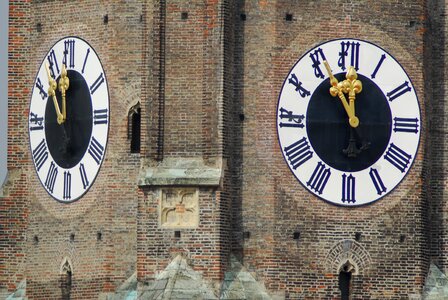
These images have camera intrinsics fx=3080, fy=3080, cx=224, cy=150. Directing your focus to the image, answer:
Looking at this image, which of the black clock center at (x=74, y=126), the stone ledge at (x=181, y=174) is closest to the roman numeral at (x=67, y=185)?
the black clock center at (x=74, y=126)

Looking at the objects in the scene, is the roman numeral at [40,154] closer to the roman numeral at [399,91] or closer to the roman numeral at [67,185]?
the roman numeral at [67,185]

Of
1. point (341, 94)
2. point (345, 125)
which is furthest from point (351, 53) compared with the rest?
point (345, 125)

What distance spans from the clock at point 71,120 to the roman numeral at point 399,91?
16.9 ft

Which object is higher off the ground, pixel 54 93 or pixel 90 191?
pixel 54 93

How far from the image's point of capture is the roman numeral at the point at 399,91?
55.5m

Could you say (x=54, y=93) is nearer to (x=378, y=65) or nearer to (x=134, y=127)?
(x=134, y=127)

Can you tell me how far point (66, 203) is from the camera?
185ft

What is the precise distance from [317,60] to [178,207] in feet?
12.5

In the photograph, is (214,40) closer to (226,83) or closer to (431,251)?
(226,83)

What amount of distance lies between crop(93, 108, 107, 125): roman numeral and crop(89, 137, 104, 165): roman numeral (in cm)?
33

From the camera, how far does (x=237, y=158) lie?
180 ft

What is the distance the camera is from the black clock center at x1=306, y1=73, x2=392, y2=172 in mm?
55094

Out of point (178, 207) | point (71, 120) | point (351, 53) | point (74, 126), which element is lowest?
point (178, 207)

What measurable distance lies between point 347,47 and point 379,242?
3.56 metres
